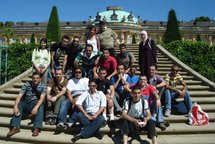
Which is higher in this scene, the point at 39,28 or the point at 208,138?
the point at 39,28

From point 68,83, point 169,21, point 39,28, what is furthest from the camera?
point 39,28

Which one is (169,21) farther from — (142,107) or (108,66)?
(142,107)

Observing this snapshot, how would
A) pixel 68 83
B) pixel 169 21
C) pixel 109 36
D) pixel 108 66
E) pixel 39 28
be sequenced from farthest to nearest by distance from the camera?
pixel 39 28, pixel 169 21, pixel 109 36, pixel 108 66, pixel 68 83

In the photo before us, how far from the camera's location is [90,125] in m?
7.24

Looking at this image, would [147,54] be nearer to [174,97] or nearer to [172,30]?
[174,97]

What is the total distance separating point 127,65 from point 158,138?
276 centimetres

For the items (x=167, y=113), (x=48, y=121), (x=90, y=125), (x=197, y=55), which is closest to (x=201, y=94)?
(x=167, y=113)

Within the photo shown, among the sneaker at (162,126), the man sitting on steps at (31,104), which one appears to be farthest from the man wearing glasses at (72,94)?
the sneaker at (162,126)

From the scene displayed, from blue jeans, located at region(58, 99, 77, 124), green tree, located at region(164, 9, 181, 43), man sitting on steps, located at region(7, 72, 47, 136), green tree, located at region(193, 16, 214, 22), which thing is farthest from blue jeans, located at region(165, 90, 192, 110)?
green tree, located at region(193, 16, 214, 22)

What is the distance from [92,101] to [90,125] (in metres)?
0.58

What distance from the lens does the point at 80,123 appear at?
7645mm

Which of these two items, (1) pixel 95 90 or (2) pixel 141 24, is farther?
(2) pixel 141 24

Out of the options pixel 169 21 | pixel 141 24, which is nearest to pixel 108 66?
pixel 169 21

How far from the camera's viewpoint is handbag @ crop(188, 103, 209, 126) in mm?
8047
